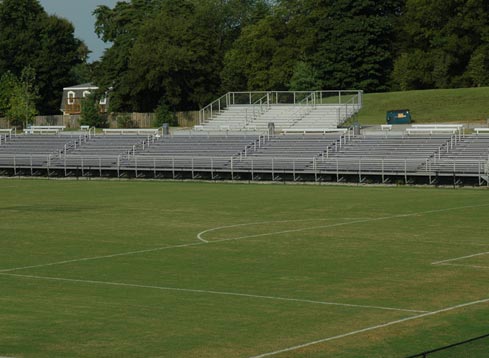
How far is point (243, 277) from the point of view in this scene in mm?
25672

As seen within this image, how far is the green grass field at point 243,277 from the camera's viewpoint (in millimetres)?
18562

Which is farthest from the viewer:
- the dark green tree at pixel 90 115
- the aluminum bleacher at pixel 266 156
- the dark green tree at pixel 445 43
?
the dark green tree at pixel 90 115

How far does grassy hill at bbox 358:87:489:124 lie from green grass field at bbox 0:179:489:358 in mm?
45485

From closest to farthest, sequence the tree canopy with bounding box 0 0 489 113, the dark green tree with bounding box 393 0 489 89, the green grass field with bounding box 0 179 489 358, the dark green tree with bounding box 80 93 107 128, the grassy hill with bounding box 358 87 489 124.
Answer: the green grass field with bounding box 0 179 489 358
the grassy hill with bounding box 358 87 489 124
the dark green tree with bounding box 393 0 489 89
the tree canopy with bounding box 0 0 489 113
the dark green tree with bounding box 80 93 107 128

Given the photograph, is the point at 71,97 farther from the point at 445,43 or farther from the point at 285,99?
the point at 285,99

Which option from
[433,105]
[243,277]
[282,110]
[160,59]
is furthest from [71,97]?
[243,277]

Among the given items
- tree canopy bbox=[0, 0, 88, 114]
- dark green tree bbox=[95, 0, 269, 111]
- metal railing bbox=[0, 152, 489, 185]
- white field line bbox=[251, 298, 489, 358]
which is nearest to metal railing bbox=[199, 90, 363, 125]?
metal railing bbox=[0, 152, 489, 185]

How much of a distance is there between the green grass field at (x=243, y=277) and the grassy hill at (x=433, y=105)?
4548 cm

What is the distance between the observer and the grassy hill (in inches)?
3595

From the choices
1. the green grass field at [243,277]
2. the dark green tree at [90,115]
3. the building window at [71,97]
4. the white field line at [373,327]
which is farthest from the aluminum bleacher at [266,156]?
the building window at [71,97]

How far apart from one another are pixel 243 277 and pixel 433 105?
239ft

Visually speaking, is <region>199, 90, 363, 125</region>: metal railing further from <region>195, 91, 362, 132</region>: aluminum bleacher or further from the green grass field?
the green grass field

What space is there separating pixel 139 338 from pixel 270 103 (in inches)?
2493

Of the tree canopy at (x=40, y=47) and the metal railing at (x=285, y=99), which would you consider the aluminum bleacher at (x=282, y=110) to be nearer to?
the metal railing at (x=285, y=99)
